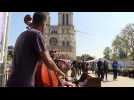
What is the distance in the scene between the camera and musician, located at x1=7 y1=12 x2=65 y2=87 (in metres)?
2.69

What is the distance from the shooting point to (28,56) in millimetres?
2697

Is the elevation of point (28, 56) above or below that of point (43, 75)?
above

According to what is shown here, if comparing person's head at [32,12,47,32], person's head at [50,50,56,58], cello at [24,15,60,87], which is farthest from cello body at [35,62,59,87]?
person's head at [50,50,56,58]

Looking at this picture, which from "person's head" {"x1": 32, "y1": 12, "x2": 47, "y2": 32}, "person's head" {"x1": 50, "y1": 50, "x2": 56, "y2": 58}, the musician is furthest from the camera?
"person's head" {"x1": 50, "y1": 50, "x2": 56, "y2": 58}

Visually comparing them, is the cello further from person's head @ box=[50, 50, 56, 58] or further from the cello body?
person's head @ box=[50, 50, 56, 58]

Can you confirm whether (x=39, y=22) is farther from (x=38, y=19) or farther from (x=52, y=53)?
(x=52, y=53)

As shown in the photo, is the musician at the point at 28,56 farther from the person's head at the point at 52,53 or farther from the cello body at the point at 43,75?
the person's head at the point at 52,53

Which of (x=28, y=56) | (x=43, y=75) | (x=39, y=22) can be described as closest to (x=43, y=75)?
(x=43, y=75)
